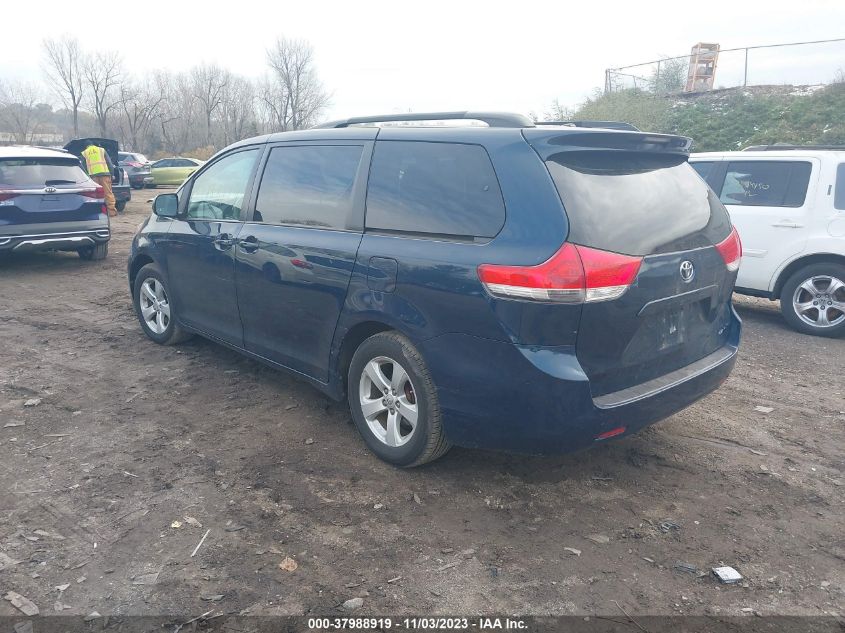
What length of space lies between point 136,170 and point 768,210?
23740 millimetres

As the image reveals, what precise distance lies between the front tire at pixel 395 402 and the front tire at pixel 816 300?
201 inches

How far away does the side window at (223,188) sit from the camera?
15.2ft

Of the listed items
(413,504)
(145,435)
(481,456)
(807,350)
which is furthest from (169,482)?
(807,350)

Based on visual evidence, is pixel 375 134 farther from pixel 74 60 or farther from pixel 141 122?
pixel 74 60

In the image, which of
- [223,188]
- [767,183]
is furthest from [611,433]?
[767,183]

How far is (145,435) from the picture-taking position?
4062mm

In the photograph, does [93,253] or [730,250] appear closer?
[730,250]

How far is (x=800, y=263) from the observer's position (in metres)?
6.84

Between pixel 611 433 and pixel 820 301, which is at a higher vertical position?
pixel 611 433

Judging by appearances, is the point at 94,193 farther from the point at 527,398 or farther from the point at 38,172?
the point at 527,398

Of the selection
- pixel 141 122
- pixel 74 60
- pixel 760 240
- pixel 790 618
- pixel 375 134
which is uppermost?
pixel 74 60

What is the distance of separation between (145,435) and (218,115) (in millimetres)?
63023

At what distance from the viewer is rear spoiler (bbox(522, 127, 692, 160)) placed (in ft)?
10.2

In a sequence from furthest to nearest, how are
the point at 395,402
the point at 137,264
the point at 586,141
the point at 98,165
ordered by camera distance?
the point at 98,165 → the point at 137,264 → the point at 395,402 → the point at 586,141
